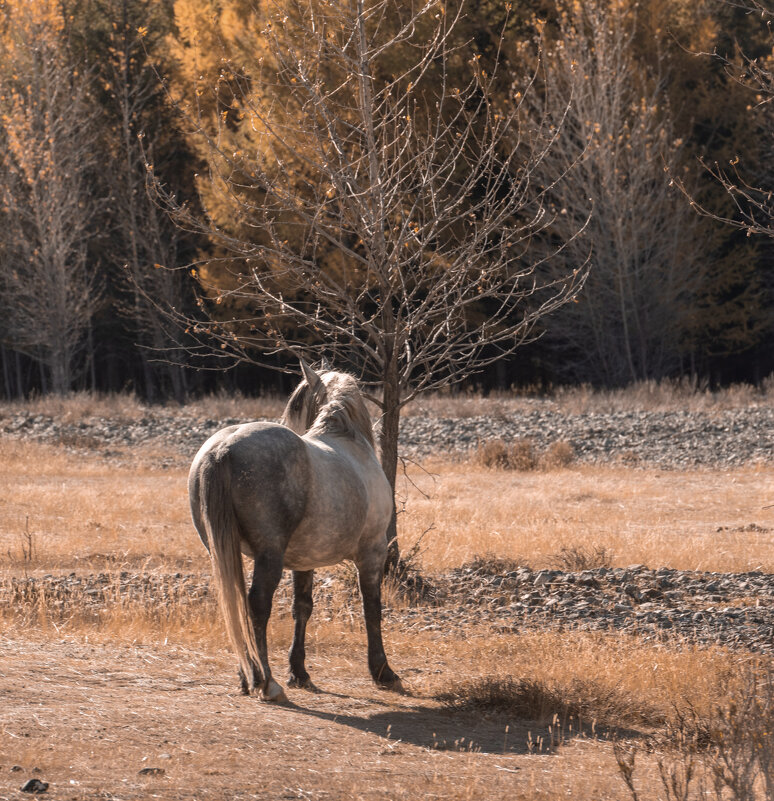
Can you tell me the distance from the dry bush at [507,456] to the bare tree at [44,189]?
53.3 ft

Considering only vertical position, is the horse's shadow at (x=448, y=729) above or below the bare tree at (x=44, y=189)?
below

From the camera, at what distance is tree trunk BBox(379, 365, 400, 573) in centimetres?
1070

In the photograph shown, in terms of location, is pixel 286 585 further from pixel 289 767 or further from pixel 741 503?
pixel 741 503

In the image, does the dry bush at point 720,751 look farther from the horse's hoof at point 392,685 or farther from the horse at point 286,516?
the horse at point 286,516

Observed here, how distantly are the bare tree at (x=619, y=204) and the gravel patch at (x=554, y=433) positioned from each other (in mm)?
5667

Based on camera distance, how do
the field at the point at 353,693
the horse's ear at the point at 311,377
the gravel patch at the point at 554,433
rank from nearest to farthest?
the field at the point at 353,693, the horse's ear at the point at 311,377, the gravel patch at the point at 554,433

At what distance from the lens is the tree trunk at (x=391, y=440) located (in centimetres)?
1070

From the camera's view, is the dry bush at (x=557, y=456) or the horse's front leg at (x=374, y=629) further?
the dry bush at (x=557, y=456)

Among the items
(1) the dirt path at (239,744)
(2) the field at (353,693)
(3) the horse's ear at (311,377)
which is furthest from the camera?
(3) the horse's ear at (311,377)

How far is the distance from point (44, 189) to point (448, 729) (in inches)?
1163

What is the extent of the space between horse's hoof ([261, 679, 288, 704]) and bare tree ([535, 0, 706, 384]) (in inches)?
877

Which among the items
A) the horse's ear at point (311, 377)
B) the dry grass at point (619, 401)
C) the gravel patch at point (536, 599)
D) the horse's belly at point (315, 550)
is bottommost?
the dry grass at point (619, 401)

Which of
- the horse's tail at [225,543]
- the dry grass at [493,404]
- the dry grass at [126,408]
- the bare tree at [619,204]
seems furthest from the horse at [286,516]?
the bare tree at [619,204]

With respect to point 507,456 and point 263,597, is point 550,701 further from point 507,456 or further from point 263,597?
point 507,456
